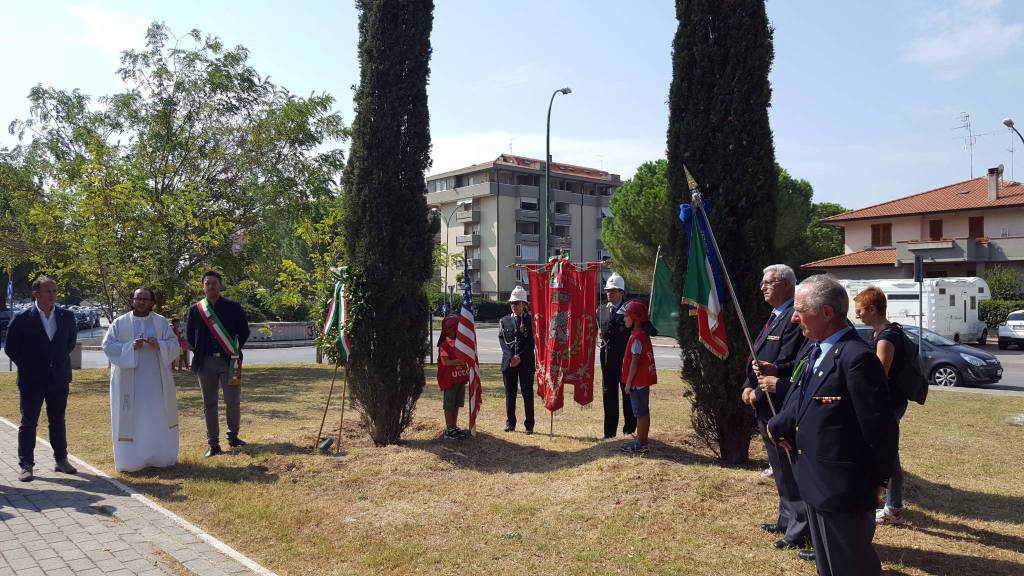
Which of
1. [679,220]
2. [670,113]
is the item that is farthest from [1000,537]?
[670,113]

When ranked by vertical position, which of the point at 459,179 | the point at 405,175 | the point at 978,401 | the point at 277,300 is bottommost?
the point at 978,401

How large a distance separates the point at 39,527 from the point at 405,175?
5.18 m

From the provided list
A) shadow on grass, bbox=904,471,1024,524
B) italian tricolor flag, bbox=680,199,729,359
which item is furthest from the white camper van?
italian tricolor flag, bbox=680,199,729,359

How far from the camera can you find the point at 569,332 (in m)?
9.70

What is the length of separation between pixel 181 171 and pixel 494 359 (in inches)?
485

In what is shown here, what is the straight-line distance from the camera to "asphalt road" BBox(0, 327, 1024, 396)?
55.3 ft

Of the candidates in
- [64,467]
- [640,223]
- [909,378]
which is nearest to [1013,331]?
[640,223]

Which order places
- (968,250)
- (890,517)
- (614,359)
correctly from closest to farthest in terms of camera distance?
(890,517), (614,359), (968,250)

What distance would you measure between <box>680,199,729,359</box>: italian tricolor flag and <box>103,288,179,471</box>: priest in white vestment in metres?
5.68

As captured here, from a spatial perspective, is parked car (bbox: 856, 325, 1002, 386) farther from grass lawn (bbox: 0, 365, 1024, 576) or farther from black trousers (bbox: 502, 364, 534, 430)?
black trousers (bbox: 502, 364, 534, 430)

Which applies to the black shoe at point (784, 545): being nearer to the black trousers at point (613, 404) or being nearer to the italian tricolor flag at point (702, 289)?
the italian tricolor flag at point (702, 289)

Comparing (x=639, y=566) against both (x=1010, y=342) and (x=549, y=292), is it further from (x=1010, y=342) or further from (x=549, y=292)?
(x=1010, y=342)

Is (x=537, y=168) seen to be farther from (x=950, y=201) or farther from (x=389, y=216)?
(x=389, y=216)

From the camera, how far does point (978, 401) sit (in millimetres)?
13531
